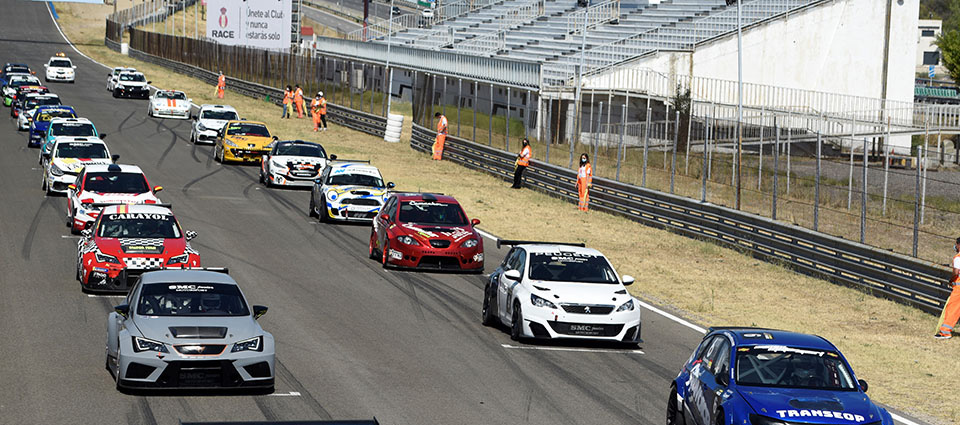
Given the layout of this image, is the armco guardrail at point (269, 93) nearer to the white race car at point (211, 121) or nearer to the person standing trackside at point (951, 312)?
the white race car at point (211, 121)

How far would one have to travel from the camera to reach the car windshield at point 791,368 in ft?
36.7

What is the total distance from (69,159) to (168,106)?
983 inches

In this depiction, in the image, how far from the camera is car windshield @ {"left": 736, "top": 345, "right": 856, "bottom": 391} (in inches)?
440

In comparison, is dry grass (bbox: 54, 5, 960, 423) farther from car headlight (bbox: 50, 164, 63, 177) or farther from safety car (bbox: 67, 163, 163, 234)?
car headlight (bbox: 50, 164, 63, 177)

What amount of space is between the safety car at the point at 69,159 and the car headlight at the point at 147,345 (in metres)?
19.0

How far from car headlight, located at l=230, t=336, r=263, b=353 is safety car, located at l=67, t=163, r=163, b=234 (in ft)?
40.9

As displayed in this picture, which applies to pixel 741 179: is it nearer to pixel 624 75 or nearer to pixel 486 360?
pixel 486 360

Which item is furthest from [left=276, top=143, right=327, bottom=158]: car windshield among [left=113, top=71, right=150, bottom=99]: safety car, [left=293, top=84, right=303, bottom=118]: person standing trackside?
[left=113, top=71, right=150, bottom=99]: safety car

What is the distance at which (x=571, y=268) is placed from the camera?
712 inches

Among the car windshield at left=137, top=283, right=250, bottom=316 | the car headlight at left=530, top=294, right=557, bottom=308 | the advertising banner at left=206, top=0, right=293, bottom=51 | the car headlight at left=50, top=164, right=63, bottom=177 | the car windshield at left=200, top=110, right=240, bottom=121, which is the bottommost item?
the car headlight at left=530, top=294, right=557, bottom=308

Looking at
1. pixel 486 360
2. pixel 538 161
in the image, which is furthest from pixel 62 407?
pixel 538 161

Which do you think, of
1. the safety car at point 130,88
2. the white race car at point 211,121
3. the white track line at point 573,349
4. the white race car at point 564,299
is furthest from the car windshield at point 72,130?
the safety car at point 130,88

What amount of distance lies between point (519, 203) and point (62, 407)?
23.2 meters

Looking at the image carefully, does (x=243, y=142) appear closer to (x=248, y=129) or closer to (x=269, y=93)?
(x=248, y=129)
